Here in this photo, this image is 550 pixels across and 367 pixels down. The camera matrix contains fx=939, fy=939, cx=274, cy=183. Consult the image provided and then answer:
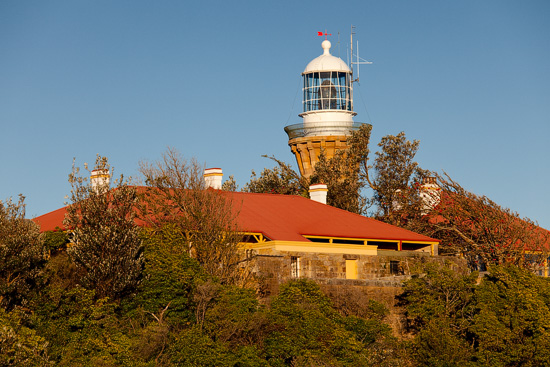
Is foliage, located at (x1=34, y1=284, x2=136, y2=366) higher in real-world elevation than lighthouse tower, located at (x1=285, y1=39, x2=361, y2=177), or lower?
lower

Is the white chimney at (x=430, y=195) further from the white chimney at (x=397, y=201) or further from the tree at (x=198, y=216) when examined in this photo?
the tree at (x=198, y=216)

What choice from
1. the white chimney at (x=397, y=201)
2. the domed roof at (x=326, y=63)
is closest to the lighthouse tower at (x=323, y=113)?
the domed roof at (x=326, y=63)

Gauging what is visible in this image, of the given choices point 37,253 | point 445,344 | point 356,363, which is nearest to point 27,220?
point 37,253

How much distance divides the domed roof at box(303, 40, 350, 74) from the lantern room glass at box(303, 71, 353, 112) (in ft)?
0.90

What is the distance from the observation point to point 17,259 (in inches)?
1216

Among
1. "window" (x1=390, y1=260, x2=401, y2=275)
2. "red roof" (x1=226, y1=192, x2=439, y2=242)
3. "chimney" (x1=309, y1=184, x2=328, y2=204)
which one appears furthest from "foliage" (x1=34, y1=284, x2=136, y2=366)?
"chimney" (x1=309, y1=184, x2=328, y2=204)

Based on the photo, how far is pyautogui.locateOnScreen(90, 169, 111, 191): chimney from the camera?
33.1 meters

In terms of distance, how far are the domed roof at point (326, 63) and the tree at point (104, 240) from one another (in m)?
25.6

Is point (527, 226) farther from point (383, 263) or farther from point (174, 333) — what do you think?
point (174, 333)

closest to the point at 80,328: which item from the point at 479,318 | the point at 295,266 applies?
→ the point at 295,266

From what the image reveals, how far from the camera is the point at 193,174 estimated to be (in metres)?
36.8

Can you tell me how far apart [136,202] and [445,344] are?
12335mm

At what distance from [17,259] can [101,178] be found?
5919mm

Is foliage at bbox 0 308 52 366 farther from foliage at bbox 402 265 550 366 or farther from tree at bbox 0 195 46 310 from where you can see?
foliage at bbox 402 265 550 366
